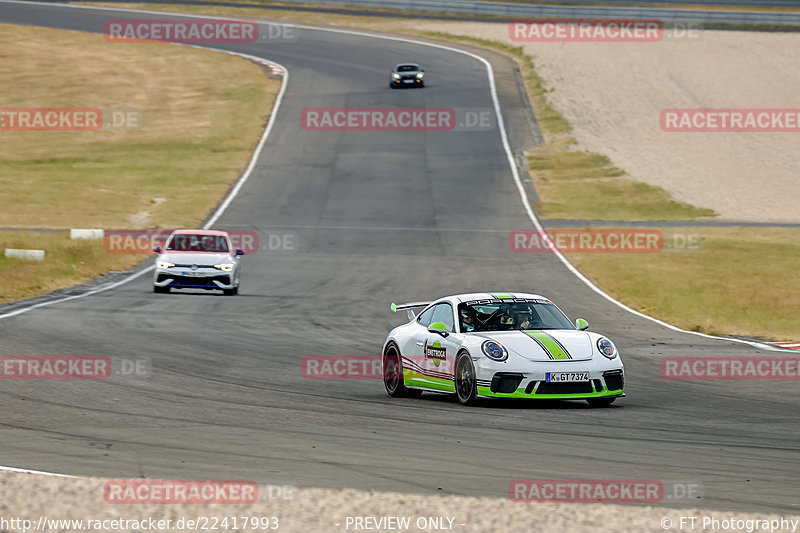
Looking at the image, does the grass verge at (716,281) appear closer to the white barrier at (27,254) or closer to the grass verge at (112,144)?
the grass verge at (112,144)

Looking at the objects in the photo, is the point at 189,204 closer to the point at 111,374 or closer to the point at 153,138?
the point at 153,138

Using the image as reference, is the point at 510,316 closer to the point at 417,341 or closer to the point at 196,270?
the point at 417,341

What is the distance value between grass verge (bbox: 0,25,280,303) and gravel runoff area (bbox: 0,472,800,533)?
58.3 feet

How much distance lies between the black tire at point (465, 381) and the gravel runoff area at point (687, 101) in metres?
29.4

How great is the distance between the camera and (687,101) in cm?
5778

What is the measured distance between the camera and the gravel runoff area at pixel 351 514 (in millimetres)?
6500

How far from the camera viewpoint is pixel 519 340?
12.4m

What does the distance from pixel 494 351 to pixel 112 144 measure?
4314 cm
